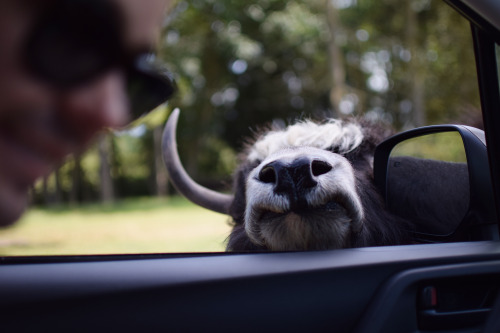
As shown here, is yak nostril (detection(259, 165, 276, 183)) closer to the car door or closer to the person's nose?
the car door

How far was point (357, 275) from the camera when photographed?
172 cm

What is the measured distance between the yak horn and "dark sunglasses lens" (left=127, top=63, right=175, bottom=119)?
206 centimetres

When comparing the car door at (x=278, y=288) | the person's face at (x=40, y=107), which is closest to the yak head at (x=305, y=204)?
the car door at (x=278, y=288)

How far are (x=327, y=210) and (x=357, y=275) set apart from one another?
334 millimetres

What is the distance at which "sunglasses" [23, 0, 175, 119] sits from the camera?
2.51 feet

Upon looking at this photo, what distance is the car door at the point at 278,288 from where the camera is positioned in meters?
1.53

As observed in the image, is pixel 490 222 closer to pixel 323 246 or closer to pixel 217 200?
pixel 323 246

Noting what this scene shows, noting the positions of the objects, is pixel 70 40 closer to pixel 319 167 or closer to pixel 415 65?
pixel 319 167

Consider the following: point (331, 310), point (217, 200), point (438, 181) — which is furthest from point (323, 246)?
point (217, 200)

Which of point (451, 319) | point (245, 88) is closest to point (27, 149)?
point (451, 319)

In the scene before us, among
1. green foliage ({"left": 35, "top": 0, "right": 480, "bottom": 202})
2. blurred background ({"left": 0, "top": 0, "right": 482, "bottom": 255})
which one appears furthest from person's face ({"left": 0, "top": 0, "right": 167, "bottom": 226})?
green foliage ({"left": 35, "top": 0, "right": 480, "bottom": 202})

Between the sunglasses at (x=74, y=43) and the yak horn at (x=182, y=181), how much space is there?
229 centimetres

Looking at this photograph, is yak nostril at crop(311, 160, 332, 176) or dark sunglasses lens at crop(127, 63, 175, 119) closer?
dark sunglasses lens at crop(127, 63, 175, 119)

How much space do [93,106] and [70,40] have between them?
12 cm
